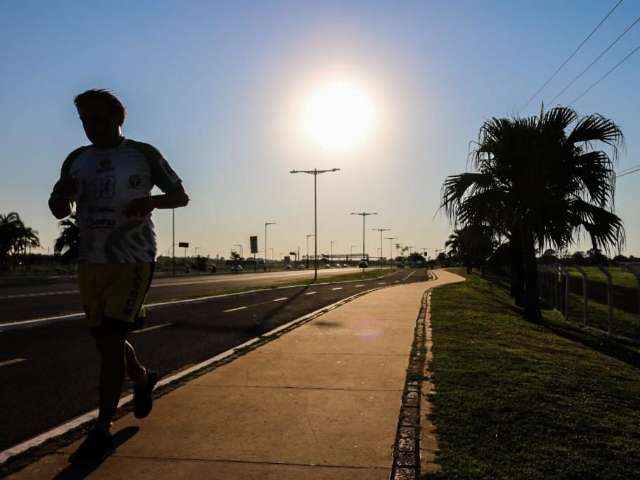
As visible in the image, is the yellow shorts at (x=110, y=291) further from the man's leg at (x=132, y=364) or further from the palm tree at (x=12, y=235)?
the palm tree at (x=12, y=235)

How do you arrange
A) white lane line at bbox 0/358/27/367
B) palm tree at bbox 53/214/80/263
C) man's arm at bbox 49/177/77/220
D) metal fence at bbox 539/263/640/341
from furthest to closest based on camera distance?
1. palm tree at bbox 53/214/80/263
2. metal fence at bbox 539/263/640/341
3. white lane line at bbox 0/358/27/367
4. man's arm at bbox 49/177/77/220

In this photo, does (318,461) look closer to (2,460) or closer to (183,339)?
(2,460)

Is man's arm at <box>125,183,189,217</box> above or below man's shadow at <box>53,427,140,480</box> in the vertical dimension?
above

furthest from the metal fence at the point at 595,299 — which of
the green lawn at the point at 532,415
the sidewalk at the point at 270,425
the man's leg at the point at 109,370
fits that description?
the man's leg at the point at 109,370

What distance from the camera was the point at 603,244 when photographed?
1292cm

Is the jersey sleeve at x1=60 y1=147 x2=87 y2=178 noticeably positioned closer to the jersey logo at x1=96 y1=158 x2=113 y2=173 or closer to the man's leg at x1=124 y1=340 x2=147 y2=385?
the jersey logo at x1=96 y1=158 x2=113 y2=173

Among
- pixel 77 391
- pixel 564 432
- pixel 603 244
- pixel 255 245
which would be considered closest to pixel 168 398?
pixel 77 391

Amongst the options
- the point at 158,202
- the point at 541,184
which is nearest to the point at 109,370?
the point at 158,202

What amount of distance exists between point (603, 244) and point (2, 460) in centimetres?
1249

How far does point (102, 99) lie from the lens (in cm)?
360

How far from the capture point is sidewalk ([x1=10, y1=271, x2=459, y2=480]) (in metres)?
3.37

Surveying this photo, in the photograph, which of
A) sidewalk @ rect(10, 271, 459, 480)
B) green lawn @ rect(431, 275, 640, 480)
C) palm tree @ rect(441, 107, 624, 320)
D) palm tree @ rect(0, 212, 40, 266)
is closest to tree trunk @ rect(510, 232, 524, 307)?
palm tree @ rect(441, 107, 624, 320)

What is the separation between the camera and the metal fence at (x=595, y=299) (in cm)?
1264

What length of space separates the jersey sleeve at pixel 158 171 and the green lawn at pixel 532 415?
2308mm
